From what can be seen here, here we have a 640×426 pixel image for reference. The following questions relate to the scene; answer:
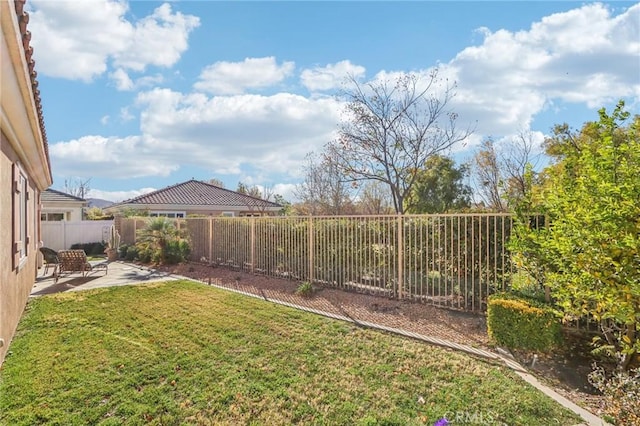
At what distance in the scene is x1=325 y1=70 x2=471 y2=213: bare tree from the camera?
1606 cm

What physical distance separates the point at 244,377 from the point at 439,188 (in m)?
13.2

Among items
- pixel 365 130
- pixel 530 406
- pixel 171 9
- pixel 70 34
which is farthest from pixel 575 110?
pixel 70 34

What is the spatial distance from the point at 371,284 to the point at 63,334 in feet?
22.5

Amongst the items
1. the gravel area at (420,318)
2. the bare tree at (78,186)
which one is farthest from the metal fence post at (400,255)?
the bare tree at (78,186)

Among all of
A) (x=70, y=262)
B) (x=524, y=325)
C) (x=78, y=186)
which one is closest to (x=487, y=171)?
(x=524, y=325)

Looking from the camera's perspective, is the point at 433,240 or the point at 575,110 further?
the point at 575,110

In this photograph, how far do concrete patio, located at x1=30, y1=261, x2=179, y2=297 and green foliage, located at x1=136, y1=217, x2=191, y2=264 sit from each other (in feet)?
3.06

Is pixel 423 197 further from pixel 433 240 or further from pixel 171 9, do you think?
pixel 171 9

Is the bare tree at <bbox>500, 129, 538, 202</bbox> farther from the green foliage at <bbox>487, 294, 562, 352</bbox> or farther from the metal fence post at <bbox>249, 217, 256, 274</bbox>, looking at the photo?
the green foliage at <bbox>487, 294, 562, 352</bbox>

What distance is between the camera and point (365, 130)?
16781 millimetres

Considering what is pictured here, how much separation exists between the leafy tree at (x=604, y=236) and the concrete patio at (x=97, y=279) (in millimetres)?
11668

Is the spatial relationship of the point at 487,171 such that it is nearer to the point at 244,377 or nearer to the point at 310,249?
the point at 310,249

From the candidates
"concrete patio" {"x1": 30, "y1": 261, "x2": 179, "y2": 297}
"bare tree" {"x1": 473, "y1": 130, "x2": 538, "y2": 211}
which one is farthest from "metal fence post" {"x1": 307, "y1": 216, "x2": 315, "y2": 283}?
"bare tree" {"x1": 473, "y1": 130, "x2": 538, "y2": 211}

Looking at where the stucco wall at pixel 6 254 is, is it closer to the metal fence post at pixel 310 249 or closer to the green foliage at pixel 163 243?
the metal fence post at pixel 310 249
